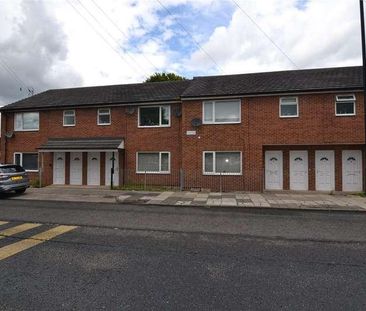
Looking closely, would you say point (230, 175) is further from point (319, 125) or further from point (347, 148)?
point (347, 148)

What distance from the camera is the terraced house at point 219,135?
14.8 m

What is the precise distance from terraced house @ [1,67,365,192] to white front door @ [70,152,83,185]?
0.06 meters

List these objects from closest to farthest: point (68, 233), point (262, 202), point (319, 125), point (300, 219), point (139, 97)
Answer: point (68, 233), point (300, 219), point (262, 202), point (319, 125), point (139, 97)

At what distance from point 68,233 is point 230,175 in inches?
383

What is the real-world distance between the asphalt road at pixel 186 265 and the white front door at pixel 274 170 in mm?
6741

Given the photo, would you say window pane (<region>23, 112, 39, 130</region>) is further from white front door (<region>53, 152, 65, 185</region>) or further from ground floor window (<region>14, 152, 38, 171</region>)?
white front door (<region>53, 152, 65, 185</region>)

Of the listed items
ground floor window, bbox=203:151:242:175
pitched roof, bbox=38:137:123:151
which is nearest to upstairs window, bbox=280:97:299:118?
ground floor window, bbox=203:151:242:175

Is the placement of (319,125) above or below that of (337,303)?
above

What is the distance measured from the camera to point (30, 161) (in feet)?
63.4

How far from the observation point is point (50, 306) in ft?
11.8

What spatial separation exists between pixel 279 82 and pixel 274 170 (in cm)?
462

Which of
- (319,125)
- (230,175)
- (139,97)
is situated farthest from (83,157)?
(319,125)

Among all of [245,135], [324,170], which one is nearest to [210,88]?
[245,135]

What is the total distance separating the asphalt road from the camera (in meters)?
3.77
